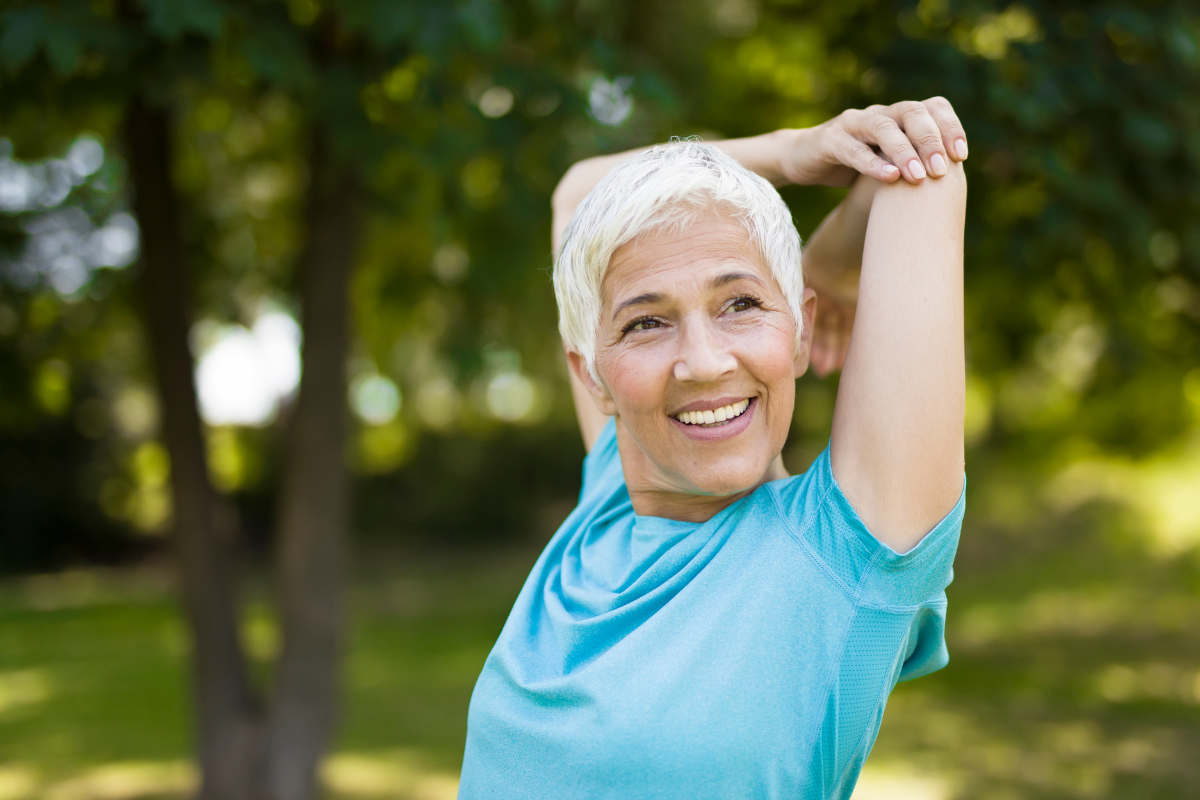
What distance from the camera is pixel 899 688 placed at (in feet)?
24.4

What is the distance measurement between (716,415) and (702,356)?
0.10 metres

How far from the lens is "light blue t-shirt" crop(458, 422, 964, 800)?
125 centimetres

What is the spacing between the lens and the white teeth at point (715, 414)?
1373mm

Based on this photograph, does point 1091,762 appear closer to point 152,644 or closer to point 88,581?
point 152,644

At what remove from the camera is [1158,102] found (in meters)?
3.20

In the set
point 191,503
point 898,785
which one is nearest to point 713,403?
point 191,503

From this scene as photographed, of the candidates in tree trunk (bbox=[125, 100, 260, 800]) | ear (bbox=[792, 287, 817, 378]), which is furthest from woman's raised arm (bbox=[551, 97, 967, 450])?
tree trunk (bbox=[125, 100, 260, 800])

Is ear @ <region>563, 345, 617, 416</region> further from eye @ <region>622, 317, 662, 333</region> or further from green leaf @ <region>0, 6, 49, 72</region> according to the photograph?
green leaf @ <region>0, 6, 49, 72</region>

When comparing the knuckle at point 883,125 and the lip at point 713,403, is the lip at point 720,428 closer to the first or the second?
the lip at point 713,403

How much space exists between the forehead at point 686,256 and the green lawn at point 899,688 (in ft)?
15.4

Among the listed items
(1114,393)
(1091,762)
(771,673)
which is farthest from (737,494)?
(1091,762)

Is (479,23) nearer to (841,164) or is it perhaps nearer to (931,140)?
(841,164)

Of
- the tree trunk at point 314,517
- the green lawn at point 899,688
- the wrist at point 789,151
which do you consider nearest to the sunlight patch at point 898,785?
the green lawn at point 899,688

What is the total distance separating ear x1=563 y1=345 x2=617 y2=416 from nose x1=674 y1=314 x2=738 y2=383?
201mm
